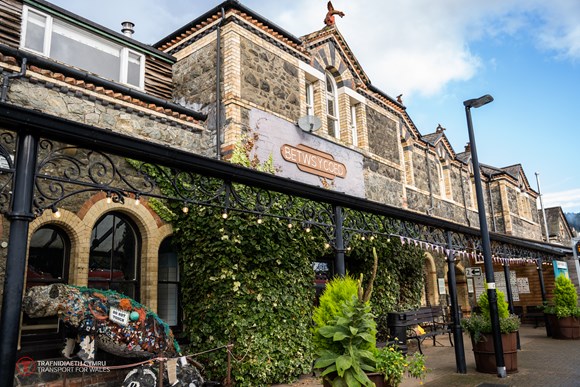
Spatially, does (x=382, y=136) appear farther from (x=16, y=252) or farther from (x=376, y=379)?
(x=16, y=252)

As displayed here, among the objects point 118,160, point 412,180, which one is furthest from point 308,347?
point 412,180

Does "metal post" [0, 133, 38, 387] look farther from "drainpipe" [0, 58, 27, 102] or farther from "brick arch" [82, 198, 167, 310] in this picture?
"brick arch" [82, 198, 167, 310]

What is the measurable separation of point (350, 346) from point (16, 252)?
11.0ft

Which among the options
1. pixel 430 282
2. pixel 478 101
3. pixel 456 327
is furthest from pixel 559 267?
pixel 478 101

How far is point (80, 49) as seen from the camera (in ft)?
31.5

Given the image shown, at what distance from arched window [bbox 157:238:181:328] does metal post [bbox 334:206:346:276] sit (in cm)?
379

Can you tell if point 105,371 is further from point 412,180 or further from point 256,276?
point 412,180

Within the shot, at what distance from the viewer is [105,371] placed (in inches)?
286

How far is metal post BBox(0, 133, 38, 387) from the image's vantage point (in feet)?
12.1

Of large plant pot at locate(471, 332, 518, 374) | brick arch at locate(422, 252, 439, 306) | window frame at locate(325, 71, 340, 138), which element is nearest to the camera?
large plant pot at locate(471, 332, 518, 374)

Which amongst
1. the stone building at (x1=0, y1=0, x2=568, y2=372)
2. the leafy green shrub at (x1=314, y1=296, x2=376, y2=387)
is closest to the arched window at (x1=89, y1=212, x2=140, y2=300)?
the stone building at (x1=0, y1=0, x2=568, y2=372)

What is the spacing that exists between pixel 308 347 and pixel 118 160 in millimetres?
5196

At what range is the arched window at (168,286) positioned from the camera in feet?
29.8

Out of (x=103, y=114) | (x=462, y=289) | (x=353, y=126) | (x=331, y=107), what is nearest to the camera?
(x=103, y=114)
